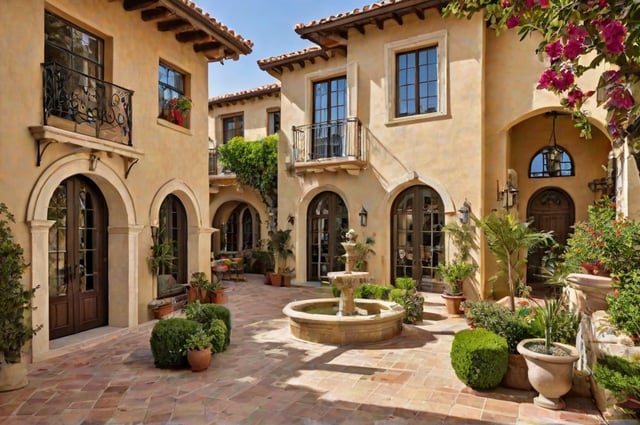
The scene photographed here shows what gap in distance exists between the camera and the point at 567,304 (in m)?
7.09

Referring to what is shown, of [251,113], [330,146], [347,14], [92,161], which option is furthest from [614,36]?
[251,113]

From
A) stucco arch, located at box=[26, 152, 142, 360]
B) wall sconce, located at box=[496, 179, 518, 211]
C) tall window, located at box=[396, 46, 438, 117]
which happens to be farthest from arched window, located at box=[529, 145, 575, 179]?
stucco arch, located at box=[26, 152, 142, 360]

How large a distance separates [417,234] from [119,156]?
847 cm

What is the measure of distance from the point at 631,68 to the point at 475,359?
3.81 metres

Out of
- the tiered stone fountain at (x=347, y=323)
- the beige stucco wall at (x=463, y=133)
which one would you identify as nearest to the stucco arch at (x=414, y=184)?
the beige stucco wall at (x=463, y=133)

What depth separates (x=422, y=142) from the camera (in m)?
12.2

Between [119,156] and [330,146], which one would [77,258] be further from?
[330,146]

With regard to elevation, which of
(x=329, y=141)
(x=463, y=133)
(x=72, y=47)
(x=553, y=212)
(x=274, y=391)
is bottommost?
(x=274, y=391)

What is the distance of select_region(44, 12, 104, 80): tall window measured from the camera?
293 inches

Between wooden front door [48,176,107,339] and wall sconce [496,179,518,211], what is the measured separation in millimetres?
10031

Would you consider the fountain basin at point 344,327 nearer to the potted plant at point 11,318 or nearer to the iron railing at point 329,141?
the potted plant at point 11,318

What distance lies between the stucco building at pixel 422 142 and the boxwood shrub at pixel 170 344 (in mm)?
7526

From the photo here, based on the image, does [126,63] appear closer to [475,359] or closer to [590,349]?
[475,359]

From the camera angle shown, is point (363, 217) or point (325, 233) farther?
point (325, 233)
